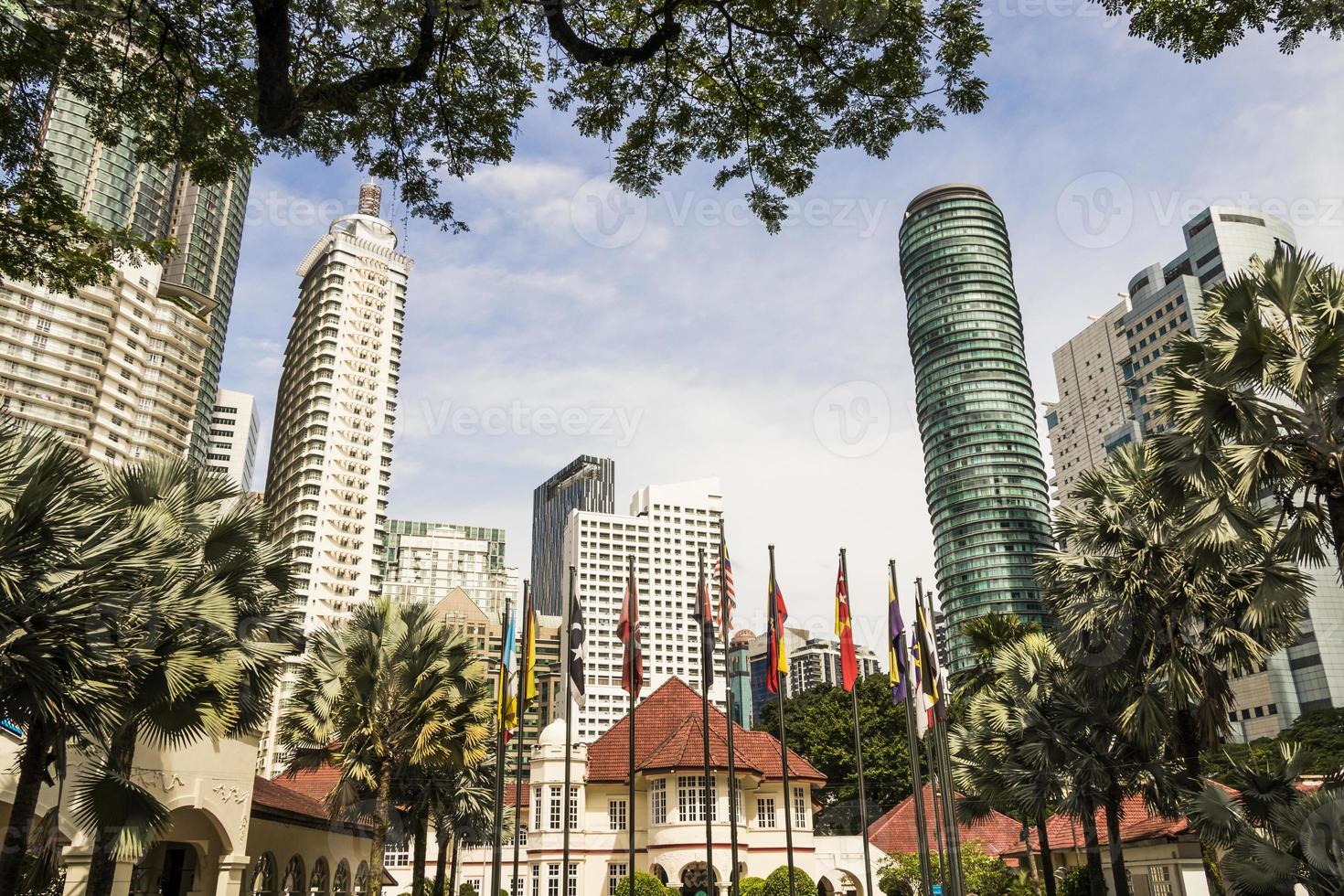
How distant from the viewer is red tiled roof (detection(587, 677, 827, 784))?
38.3 meters

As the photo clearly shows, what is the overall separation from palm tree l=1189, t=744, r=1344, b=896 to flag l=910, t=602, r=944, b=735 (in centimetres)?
773

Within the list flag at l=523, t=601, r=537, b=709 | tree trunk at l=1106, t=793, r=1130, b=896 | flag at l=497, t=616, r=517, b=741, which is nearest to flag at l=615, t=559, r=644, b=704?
flag at l=523, t=601, r=537, b=709

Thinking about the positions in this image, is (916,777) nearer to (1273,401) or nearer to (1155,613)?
(1155,613)

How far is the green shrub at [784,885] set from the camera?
3369 cm

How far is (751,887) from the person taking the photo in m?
35.0

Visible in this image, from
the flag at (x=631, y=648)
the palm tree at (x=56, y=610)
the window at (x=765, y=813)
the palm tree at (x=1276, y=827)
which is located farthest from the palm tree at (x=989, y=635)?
the palm tree at (x=56, y=610)

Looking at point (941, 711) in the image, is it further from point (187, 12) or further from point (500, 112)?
point (187, 12)

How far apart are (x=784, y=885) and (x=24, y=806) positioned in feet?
87.1

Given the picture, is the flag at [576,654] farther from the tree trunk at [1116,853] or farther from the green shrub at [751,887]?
the tree trunk at [1116,853]

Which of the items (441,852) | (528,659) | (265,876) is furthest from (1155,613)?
(265,876)

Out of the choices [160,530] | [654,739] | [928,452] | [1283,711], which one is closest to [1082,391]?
[928,452]

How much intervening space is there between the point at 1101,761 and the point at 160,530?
2180 centimetres

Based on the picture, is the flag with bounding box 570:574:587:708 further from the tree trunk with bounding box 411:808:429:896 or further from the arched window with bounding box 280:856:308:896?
the arched window with bounding box 280:856:308:896

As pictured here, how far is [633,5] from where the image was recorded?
986 centimetres
